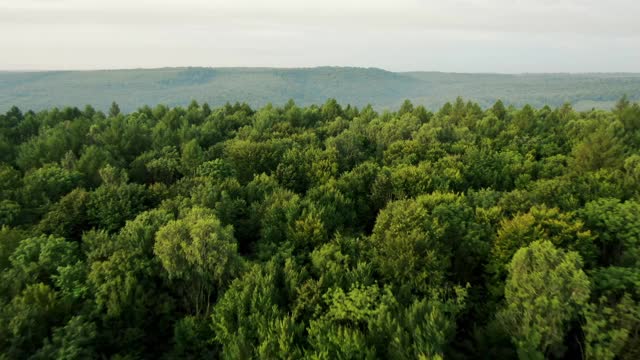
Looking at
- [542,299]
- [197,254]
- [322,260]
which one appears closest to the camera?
[542,299]

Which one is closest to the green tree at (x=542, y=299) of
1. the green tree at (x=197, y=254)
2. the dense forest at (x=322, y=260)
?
the dense forest at (x=322, y=260)

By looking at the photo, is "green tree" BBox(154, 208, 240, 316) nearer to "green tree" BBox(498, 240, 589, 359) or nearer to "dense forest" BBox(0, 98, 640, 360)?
"dense forest" BBox(0, 98, 640, 360)

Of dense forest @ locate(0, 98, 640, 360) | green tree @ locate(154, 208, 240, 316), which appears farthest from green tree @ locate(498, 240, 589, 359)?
green tree @ locate(154, 208, 240, 316)

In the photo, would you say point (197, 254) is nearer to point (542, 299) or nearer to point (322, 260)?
point (322, 260)

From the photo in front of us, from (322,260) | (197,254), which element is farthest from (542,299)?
(197,254)

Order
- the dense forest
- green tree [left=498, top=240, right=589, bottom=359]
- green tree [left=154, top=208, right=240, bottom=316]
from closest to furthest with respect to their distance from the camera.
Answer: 1. green tree [left=498, top=240, right=589, bottom=359]
2. the dense forest
3. green tree [left=154, top=208, right=240, bottom=316]

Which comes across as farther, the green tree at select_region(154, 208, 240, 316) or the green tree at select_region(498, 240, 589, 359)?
the green tree at select_region(154, 208, 240, 316)

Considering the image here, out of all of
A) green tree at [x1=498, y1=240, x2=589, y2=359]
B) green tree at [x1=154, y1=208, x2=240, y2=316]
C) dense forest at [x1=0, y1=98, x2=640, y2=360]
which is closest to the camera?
green tree at [x1=498, y1=240, x2=589, y2=359]

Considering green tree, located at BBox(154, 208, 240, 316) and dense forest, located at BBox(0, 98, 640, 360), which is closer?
dense forest, located at BBox(0, 98, 640, 360)
